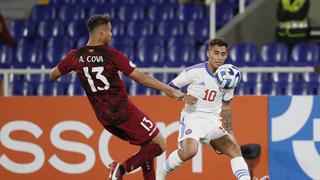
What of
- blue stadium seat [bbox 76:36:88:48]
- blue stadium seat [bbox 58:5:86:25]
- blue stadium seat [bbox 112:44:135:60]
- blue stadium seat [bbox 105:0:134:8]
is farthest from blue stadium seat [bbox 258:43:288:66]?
blue stadium seat [bbox 58:5:86:25]

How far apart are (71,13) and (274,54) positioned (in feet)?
13.5

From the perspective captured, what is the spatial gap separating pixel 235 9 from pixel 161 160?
570 centimetres

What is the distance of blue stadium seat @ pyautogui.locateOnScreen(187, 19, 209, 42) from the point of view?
14827mm

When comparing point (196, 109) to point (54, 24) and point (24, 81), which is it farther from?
point (54, 24)

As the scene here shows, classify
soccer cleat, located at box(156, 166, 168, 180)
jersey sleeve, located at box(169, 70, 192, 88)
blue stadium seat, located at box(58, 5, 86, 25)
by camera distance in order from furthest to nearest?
blue stadium seat, located at box(58, 5, 86, 25)
soccer cleat, located at box(156, 166, 168, 180)
jersey sleeve, located at box(169, 70, 192, 88)

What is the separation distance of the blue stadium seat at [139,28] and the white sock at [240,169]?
19.9 ft

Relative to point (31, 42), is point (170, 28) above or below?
above

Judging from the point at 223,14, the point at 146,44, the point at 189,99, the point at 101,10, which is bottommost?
the point at 189,99

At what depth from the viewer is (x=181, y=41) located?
1457 cm

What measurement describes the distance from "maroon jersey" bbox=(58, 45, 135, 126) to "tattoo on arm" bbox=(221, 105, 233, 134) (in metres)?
1.07

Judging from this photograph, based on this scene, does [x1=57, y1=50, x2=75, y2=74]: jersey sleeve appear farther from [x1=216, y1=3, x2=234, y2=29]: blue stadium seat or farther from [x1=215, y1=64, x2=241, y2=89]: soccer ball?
[x1=216, y1=3, x2=234, y2=29]: blue stadium seat

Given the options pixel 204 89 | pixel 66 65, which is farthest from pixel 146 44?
pixel 66 65

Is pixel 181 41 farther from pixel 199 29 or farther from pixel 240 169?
pixel 240 169

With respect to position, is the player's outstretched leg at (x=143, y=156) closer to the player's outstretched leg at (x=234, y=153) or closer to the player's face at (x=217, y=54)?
the player's outstretched leg at (x=234, y=153)
